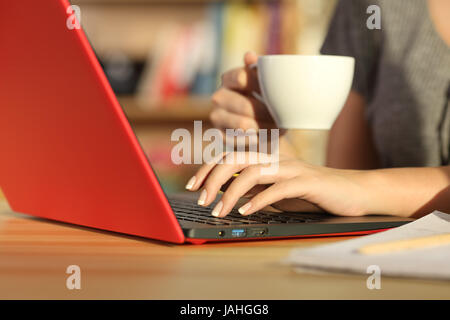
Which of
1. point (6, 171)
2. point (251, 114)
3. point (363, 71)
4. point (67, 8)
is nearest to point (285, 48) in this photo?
point (363, 71)

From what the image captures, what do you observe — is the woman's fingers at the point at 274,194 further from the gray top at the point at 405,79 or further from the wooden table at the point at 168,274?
the gray top at the point at 405,79

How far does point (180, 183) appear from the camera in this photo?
8.50 feet

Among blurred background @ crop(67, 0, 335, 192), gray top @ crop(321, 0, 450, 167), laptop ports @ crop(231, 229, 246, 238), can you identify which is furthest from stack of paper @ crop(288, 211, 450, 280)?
blurred background @ crop(67, 0, 335, 192)

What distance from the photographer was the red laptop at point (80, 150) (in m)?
0.52

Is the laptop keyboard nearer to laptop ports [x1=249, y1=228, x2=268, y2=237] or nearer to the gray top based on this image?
laptop ports [x1=249, y1=228, x2=268, y2=237]

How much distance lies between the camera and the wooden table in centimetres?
35

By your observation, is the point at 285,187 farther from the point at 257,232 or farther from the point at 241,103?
the point at 241,103

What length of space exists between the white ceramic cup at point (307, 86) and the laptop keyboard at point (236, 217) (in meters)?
0.13

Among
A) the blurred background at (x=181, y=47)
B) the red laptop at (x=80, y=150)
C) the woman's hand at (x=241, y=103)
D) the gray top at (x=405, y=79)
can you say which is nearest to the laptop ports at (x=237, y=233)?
the red laptop at (x=80, y=150)

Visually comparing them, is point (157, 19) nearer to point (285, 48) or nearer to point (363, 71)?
point (285, 48)

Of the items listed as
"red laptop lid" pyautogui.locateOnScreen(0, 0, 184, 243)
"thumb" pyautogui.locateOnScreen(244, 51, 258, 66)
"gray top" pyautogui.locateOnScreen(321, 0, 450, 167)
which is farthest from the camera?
"gray top" pyautogui.locateOnScreen(321, 0, 450, 167)

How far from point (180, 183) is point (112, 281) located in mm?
2207

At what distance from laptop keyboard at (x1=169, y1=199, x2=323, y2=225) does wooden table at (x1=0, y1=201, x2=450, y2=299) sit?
0.13 feet

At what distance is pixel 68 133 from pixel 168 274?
0.24 metres
